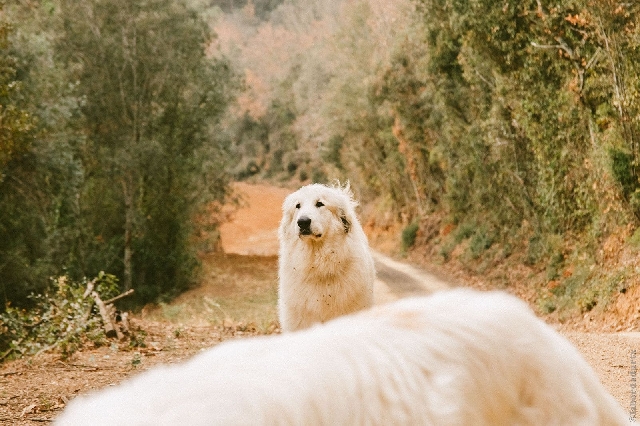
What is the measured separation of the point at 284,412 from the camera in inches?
58.1

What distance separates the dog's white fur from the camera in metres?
7.25

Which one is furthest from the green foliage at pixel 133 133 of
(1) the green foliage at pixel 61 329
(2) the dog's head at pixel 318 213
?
(2) the dog's head at pixel 318 213

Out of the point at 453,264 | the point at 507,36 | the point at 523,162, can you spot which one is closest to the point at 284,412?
the point at 507,36

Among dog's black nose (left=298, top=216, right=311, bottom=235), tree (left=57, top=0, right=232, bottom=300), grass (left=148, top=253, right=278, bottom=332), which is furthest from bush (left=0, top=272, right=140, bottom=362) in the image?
tree (left=57, top=0, right=232, bottom=300)

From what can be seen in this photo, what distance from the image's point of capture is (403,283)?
69.5 feet

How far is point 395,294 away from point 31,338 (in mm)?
10595

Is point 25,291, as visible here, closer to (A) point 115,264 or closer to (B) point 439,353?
(A) point 115,264

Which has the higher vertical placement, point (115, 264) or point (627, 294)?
point (627, 294)

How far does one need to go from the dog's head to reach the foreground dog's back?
5717mm

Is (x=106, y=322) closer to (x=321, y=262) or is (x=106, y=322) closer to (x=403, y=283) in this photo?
(x=321, y=262)

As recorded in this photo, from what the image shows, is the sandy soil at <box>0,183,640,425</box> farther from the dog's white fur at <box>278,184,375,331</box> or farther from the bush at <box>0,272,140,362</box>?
the dog's white fur at <box>278,184,375,331</box>

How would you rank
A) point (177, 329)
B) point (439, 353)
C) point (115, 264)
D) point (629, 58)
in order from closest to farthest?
point (439, 353) → point (177, 329) → point (629, 58) → point (115, 264)

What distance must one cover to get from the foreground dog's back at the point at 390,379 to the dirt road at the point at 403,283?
12.8 feet

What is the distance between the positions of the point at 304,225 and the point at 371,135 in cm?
2635
